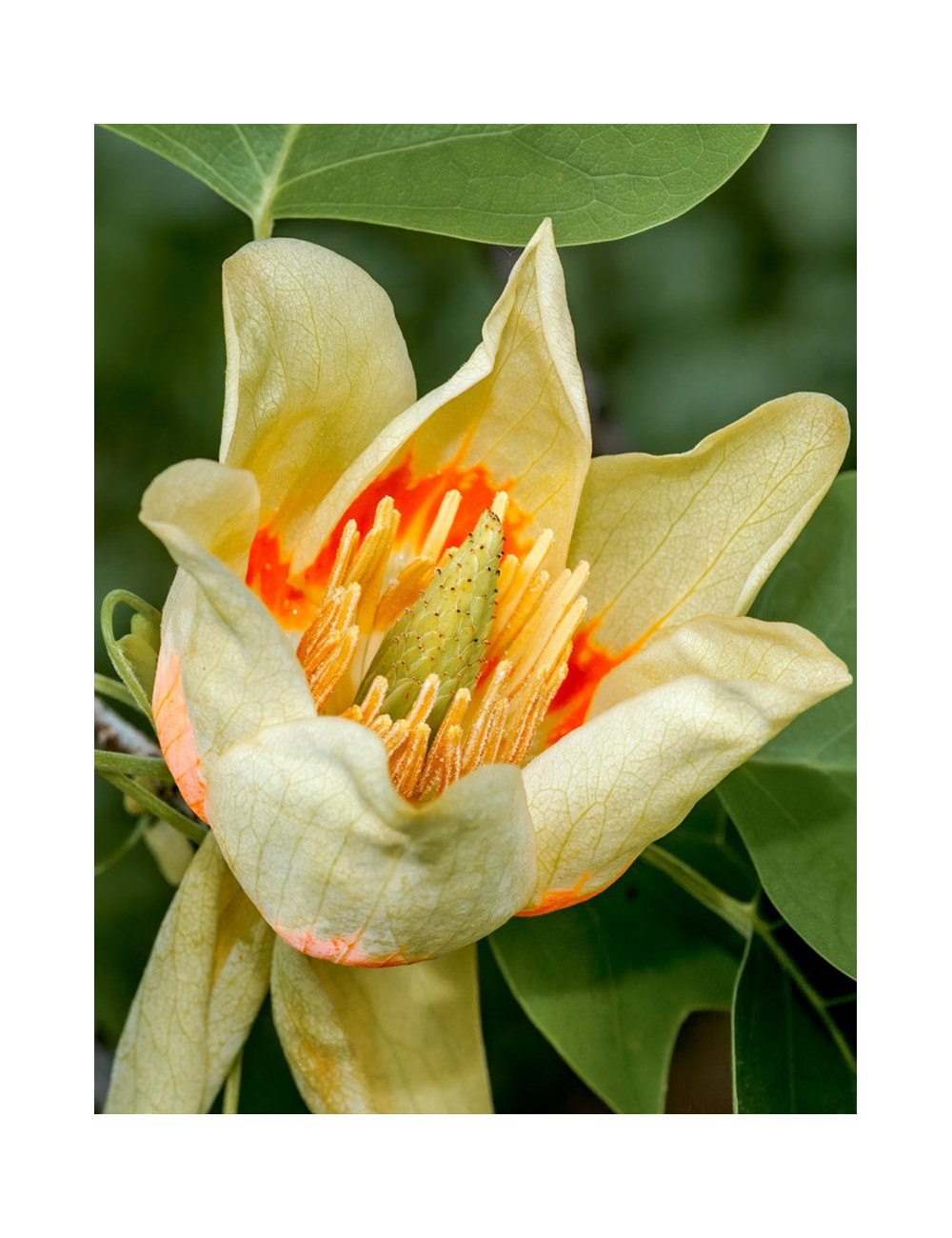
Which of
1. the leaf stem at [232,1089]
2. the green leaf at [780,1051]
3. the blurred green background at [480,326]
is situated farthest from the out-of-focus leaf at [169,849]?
the green leaf at [780,1051]

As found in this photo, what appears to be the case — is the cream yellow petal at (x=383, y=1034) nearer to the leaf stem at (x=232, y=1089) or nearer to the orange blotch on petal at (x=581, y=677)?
the leaf stem at (x=232, y=1089)

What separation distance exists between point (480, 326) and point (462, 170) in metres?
0.27

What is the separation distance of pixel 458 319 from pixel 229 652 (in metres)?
0.77

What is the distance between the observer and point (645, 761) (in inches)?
36.3

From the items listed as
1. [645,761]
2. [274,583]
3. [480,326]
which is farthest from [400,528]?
[480,326]

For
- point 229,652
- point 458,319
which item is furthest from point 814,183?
point 229,652

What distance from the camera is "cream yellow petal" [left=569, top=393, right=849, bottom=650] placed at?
1.09 meters

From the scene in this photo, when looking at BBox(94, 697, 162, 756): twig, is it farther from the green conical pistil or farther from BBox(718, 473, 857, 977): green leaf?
BBox(718, 473, 857, 977): green leaf

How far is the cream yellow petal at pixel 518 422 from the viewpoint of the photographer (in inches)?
40.9

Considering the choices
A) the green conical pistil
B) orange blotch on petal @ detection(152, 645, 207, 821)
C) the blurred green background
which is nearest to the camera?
orange blotch on petal @ detection(152, 645, 207, 821)

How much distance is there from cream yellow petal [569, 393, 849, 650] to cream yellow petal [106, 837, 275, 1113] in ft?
1.19

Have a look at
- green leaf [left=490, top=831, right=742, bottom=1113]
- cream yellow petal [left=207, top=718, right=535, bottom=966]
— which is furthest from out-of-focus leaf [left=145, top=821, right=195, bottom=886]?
cream yellow petal [left=207, top=718, right=535, bottom=966]

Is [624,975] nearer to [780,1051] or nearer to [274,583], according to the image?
[780,1051]
